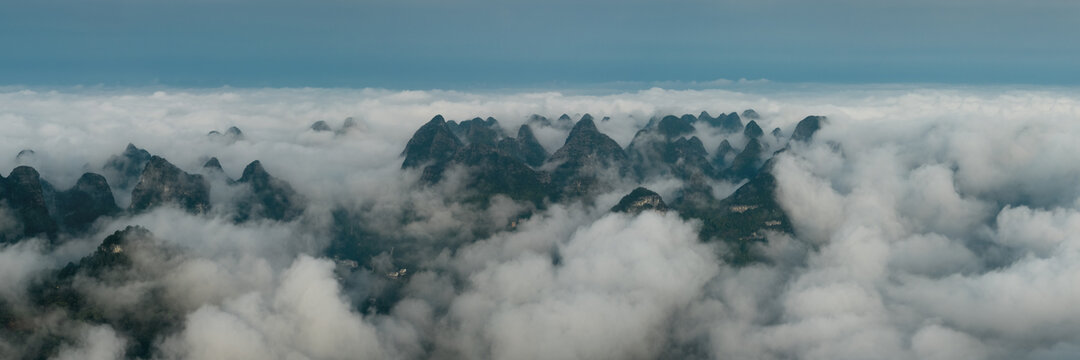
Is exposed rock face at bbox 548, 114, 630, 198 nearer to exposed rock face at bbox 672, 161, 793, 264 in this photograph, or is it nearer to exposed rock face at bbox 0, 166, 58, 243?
exposed rock face at bbox 672, 161, 793, 264

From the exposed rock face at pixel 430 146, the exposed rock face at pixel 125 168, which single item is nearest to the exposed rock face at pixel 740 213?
the exposed rock face at pixel 430 146

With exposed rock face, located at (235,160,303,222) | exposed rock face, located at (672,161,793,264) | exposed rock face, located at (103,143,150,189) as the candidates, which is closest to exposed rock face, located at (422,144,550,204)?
exposed rock face, located at (235,160,303,222)

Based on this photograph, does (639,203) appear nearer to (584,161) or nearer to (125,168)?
(584,161)

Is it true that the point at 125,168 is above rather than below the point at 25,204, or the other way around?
below

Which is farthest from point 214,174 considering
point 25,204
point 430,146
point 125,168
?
point 430,146

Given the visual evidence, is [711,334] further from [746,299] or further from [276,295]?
[276,295]

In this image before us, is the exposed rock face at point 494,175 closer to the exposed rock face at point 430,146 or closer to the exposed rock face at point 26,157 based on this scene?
the exposed rock face at point 430,146

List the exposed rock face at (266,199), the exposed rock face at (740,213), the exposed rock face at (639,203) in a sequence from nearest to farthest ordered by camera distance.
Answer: the exposed rock face at (639,203), the exposed rock face at (740,213), the exposed rock face at (266,199)

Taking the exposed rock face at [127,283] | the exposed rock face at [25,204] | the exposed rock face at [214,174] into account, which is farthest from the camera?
the exposed rock face at [214,174]
